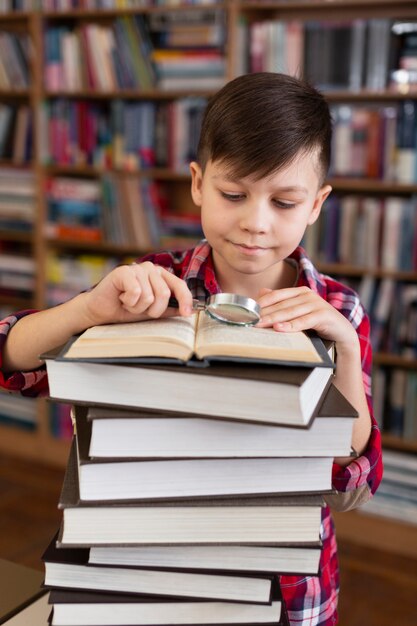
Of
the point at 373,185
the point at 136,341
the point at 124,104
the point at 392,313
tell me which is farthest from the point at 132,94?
the point at 136,341

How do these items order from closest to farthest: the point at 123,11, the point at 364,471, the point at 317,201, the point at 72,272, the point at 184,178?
the point at 364,471 < the point at 317,201 < the point at 123,11 < the point at 184,178 < the point at 72,272

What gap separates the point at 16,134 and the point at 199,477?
9.46ft

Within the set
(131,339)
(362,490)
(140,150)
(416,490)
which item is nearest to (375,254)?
(416,490)

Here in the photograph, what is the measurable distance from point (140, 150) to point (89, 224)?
0.40 m

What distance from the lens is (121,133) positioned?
9.28ft

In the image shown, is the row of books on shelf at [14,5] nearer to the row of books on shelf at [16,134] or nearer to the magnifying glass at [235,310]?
the row of books on shelf at [16,134]

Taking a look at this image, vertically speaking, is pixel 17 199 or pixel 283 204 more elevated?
pixel 283 204

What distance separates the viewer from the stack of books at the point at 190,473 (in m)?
0.53

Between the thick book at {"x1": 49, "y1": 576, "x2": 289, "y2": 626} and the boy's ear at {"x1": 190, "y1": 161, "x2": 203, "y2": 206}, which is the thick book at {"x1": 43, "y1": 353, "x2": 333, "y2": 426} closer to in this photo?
the thick book at {"x1": 49, "y1": 576, "x2": 289, "y2": 626}

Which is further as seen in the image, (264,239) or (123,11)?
(123,11)

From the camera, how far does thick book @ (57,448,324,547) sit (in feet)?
1.82

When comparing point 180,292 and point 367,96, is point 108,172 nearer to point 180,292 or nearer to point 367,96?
point 367,96

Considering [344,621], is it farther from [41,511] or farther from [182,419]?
[182,419]

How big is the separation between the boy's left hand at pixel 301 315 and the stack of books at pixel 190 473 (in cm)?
7
